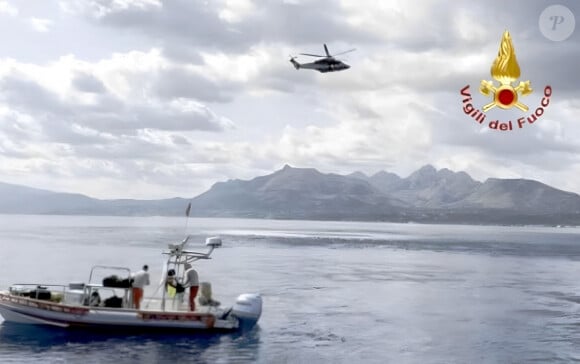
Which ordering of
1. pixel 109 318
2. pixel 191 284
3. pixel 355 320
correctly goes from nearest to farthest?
pixel 109 318 < pixel 191 284 < pixel 355 320

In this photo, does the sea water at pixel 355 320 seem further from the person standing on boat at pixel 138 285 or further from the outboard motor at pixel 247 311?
the person standing on boat at pixel 138 285

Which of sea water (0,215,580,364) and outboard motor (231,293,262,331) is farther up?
outboard motor (231,293,262,331)

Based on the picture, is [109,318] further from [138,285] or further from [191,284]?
[191,284]

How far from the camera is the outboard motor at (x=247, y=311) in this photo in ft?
121

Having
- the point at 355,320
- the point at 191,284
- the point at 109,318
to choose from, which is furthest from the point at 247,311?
the point at 355,320

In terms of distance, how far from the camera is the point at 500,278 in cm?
7238

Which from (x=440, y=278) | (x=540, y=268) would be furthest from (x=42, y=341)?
(x=540, y=268)

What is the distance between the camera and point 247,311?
36969mm

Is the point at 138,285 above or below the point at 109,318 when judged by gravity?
above

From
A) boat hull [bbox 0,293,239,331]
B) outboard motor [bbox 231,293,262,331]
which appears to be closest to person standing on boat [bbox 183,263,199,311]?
boat hull [bbox 0,293,239,331]

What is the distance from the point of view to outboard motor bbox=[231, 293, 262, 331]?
37.0 metres

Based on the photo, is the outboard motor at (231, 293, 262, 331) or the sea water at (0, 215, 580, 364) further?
the outboard motor at (231, 293, 262, 331)

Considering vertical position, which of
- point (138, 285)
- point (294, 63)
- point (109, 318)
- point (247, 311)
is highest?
point (294, 63)

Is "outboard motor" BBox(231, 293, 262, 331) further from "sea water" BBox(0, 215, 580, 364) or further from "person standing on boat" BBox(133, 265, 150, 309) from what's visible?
"person standing on boat" BBox(133, 265, 150, 309)
